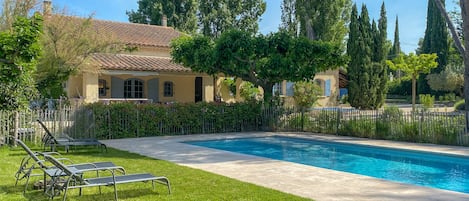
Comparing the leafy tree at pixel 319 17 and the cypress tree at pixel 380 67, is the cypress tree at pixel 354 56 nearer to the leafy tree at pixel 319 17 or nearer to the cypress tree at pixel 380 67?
the cypress tree at pixel 380 67

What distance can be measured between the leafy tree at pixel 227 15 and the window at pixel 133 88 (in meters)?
20.1

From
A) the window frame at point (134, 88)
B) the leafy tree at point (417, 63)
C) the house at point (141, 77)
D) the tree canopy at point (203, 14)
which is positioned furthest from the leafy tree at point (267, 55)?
the tree canopy at point (203, 14)

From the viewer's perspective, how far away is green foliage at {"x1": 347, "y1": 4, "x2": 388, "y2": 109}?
3378 centimetres

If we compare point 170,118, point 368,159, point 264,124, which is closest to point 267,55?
point 264,124

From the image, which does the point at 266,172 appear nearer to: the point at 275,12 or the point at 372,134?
the point at 372,134

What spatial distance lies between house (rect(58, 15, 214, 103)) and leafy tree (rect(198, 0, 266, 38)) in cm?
1436

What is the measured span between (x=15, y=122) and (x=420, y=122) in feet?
46.1

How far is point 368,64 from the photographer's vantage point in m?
33.8

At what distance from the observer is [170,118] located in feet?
61.0

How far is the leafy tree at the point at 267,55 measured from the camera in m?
19.2

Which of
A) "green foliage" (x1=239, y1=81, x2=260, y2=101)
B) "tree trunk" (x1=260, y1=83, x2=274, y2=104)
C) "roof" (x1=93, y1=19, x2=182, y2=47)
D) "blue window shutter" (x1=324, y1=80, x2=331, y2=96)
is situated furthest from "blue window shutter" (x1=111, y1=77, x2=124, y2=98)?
"blue window shutter" (x1=324, y1=80, x2=331, y2=96)

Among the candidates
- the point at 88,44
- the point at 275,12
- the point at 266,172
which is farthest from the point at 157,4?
the point at 266,172

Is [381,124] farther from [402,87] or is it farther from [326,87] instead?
[402,87]

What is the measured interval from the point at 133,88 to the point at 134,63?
9.27 feet
